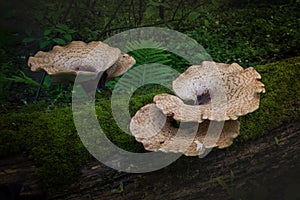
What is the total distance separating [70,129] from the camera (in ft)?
7.61

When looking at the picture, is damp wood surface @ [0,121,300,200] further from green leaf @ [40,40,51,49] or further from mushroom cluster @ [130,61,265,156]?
green leaf @ [40,40,51,49]

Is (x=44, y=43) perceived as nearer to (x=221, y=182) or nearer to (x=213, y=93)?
(x=213, y=93)

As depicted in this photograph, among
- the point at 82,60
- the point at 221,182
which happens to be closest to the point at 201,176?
the point at 221,182

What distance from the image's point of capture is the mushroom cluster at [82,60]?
2578mm

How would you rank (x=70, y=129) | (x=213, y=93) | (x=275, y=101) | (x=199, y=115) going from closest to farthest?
(x=199, y=115) → (x=70, y=129) → (x=213, y=93) → (x=275, y=101)

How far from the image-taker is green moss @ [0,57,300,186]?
2.14m

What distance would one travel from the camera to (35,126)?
2.29 m

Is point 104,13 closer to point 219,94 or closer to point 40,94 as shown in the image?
point 40,94

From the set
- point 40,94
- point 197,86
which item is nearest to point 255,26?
point 197,86

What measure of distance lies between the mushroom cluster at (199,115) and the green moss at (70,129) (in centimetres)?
18

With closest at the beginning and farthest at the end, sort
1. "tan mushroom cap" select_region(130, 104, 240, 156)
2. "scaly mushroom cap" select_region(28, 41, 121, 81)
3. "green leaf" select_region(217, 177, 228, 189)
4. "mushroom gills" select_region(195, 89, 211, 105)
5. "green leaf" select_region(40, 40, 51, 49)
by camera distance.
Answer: "tan mushroom cap" select_region(130, 104, 240, 156) < "green leaf" select_region(217, 177, 228, 189) < "mushroom gills" select_region(195, 89, 211, 105) < "scaly mushroom cap" select_region(28, 41, 121, 81) < "green leaf" select_region(40, 40, 51, 49)

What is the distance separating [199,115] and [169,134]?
21 cm

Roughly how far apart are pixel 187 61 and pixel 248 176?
1565 mm

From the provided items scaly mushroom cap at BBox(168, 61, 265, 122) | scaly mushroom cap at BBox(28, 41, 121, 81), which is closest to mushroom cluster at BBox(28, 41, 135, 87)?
scaly mushroom cap at BBox(28, 41, 121, 81)
